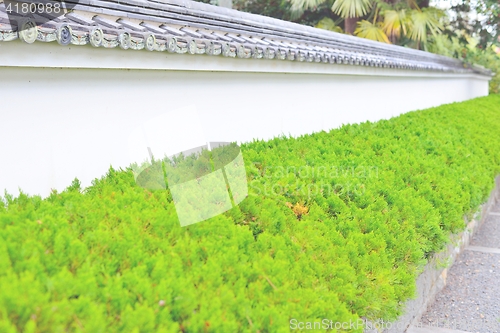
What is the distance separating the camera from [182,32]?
394 cm

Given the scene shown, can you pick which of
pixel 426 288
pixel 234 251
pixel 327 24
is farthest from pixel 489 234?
pixel 327 24

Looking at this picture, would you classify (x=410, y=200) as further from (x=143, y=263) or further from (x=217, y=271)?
(x=143, y=263)

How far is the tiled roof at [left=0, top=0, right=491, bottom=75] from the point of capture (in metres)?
2.82

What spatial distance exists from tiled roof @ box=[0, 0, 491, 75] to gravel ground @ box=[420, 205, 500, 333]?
2907 mm

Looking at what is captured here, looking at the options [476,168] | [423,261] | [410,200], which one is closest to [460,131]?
[476,168]

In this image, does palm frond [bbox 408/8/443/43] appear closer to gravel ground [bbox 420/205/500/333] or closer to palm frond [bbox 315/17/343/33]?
palm frond [bbox 315/17/343/33]

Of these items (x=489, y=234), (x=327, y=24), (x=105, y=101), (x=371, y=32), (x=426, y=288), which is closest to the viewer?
(x=105, y=101)

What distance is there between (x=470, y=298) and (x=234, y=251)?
10.6 ft

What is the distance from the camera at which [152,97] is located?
3.75 metres

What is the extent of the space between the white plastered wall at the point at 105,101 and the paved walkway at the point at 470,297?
2.42m

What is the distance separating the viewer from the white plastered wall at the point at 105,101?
284 centimetres
